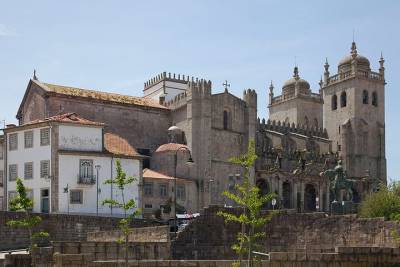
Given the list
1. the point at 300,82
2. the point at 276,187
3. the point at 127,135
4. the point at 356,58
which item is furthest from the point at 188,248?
the point at 300,82

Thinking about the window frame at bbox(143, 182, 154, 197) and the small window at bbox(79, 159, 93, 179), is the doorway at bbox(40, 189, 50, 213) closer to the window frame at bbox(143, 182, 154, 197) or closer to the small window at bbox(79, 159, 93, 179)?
the small window at bbox(79, 159, 93, 179)

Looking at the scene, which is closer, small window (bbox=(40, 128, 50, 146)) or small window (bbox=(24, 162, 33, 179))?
small window (bbox=(40, 128, 50, 146))

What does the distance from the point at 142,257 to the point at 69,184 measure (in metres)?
19.0

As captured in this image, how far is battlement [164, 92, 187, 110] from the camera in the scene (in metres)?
70.1

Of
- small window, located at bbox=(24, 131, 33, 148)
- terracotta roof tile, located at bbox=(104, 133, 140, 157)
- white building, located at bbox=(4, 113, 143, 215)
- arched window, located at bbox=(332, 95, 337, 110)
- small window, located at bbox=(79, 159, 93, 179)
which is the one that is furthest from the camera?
arched window, located at bbox=(332, 95, 337, 110)

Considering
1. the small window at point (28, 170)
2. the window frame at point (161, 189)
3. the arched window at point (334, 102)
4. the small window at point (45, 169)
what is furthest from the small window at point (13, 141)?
the arched window at point (334, 102)

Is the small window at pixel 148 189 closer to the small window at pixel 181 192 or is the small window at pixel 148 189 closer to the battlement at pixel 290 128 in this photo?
the small window at pixel 181 192

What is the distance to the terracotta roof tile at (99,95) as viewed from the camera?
63.5m

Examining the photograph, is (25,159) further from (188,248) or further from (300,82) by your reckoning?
(300,82)

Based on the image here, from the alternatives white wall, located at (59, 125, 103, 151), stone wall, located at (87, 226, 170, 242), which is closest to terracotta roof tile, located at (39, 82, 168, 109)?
white wall, located at (59, 125, 103, 151)

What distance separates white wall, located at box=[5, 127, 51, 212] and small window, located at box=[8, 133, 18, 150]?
29 centimetres

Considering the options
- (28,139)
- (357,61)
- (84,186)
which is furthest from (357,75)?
(28,139)

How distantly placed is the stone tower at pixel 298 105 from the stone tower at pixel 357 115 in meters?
5.41

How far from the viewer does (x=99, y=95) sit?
66.6m
